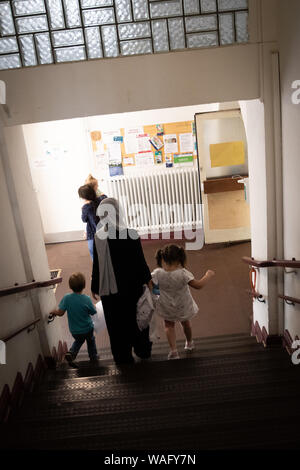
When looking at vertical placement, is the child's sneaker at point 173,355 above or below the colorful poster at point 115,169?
below

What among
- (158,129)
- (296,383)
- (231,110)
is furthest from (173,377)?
(158,129)

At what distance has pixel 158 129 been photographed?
6.34 m

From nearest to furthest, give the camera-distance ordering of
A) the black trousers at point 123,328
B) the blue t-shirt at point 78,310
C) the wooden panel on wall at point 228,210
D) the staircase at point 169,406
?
1. the staircase at point 169,406
2. the black trousers at point 123,328
3. the blue t-shirt at point 78,310
4. the wooden panel on wall at point 228,210

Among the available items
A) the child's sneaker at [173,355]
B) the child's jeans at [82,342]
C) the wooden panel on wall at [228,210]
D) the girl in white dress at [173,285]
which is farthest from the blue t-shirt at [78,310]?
the wooden panel on wall at [228,210]

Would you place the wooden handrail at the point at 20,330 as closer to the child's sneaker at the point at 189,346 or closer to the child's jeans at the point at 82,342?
the child's jeans at the point at 82,342

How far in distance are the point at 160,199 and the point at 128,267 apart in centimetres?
406

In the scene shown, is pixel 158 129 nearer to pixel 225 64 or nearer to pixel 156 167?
pixel 156 167

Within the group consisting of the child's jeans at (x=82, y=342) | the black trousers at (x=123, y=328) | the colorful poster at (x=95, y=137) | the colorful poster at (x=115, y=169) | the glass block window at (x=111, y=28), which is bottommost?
the child's jeans at (x=82, y=342)

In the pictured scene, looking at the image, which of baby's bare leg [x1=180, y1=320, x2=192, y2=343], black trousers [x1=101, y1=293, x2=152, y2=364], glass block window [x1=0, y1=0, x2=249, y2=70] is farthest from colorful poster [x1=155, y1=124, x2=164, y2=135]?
black trousers [x1=101, y1=293, x2=152, y2=364]

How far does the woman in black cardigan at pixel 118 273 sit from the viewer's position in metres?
2.68

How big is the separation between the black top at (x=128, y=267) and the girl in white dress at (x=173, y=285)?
0.17 metres

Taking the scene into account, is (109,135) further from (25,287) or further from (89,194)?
(25,287)
